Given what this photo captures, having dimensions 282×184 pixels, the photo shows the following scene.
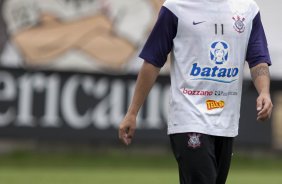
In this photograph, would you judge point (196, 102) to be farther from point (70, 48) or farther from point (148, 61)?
point (70, 48)

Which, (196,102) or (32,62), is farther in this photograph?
Answer: (32,62)

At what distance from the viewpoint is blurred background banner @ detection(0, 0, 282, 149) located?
16109mm

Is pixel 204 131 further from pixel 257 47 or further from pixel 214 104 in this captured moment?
pixel 257 47

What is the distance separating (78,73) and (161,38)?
34.1 ft

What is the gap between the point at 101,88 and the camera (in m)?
16.4

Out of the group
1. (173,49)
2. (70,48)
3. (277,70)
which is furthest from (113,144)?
(173,49)

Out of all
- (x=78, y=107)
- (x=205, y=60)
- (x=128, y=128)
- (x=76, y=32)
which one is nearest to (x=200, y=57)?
(x=205, y=60)

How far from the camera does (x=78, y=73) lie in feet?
53.6

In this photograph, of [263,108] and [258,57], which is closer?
[263,108]

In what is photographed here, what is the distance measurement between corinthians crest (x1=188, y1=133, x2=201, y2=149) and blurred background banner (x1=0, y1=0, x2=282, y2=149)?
33.5 ft

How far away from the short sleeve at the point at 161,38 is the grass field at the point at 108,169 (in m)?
6.45

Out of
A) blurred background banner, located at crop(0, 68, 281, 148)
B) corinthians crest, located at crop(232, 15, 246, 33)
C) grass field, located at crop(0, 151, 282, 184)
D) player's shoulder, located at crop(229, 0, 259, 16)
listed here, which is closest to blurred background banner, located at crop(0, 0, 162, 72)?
blurred background banner, located at crop(0, 68, 281, 148)

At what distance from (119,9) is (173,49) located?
35.0ft

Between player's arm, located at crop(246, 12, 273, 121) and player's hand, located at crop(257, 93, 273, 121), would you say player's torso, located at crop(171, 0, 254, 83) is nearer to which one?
player's arm, located at crop(246, 12, 273, 121)
